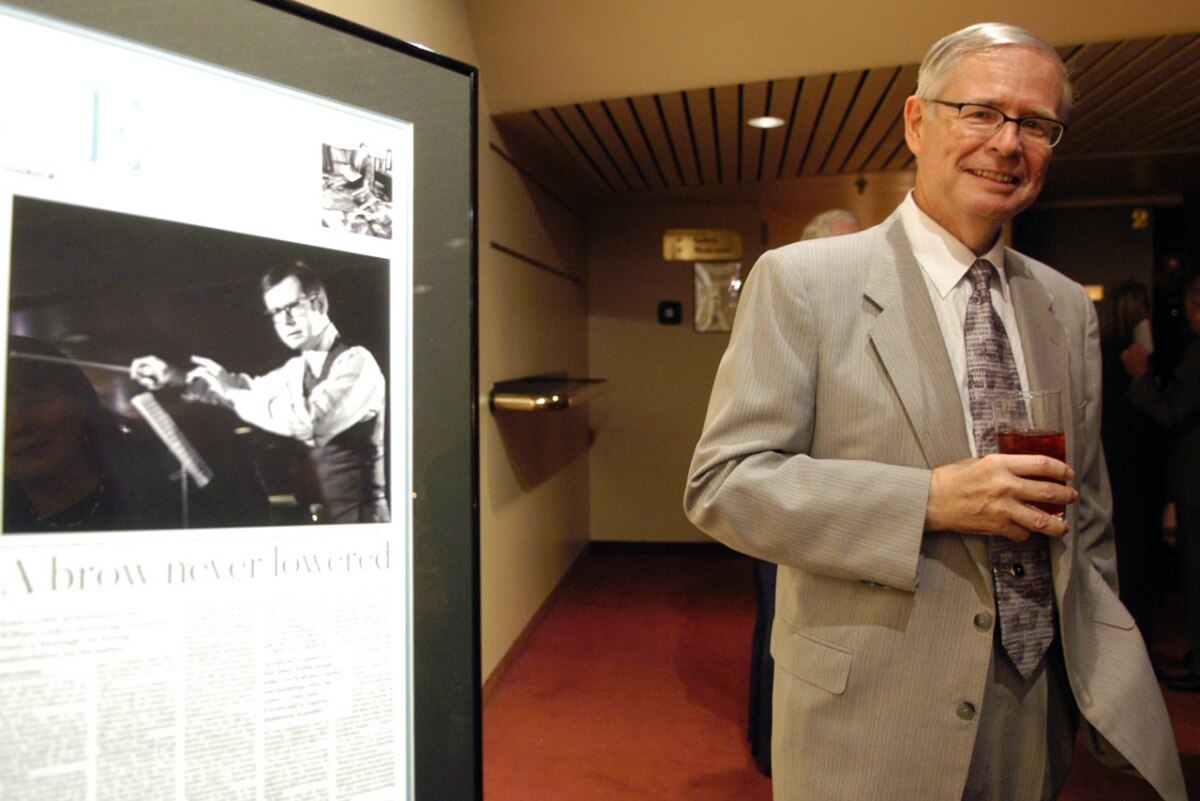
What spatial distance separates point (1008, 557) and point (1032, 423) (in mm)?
182

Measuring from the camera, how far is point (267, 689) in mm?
732

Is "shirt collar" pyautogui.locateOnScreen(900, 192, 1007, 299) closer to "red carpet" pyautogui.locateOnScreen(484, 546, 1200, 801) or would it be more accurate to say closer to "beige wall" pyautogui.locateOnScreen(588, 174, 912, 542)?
"red carpet" pyautogui.locateOnScreen(484, 546, 1200, 801)

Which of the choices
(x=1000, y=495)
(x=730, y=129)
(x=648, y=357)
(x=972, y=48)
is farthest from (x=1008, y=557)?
(x=648, y=357)

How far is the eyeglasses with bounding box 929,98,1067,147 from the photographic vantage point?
1069 millimetres

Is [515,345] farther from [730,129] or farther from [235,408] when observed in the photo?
[235,408]

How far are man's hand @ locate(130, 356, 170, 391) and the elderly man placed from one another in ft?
2.13

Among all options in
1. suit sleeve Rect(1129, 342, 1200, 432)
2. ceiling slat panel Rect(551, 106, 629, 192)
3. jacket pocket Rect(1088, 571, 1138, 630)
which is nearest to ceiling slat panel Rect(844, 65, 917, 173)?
ceiling slat panel Rect(551, 106, 629, 192)

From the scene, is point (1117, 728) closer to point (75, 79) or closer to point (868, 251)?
point (868, 251)

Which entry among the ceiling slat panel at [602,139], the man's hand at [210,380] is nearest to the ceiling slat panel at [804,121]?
the ceiling slat panel at [602,139]

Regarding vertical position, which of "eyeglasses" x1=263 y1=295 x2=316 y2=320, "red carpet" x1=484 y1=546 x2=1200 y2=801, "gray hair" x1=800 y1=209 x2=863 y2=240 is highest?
"gray hair" x1=800 y1=209 x2=863 y2=240

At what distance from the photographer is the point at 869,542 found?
100 centimetres

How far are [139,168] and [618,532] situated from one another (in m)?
5.80

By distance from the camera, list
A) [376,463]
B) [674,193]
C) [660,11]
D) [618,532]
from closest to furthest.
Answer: [376,463] → [660,11] → [674,193] → [618,532]

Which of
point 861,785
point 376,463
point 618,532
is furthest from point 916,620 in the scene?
point 618,532
